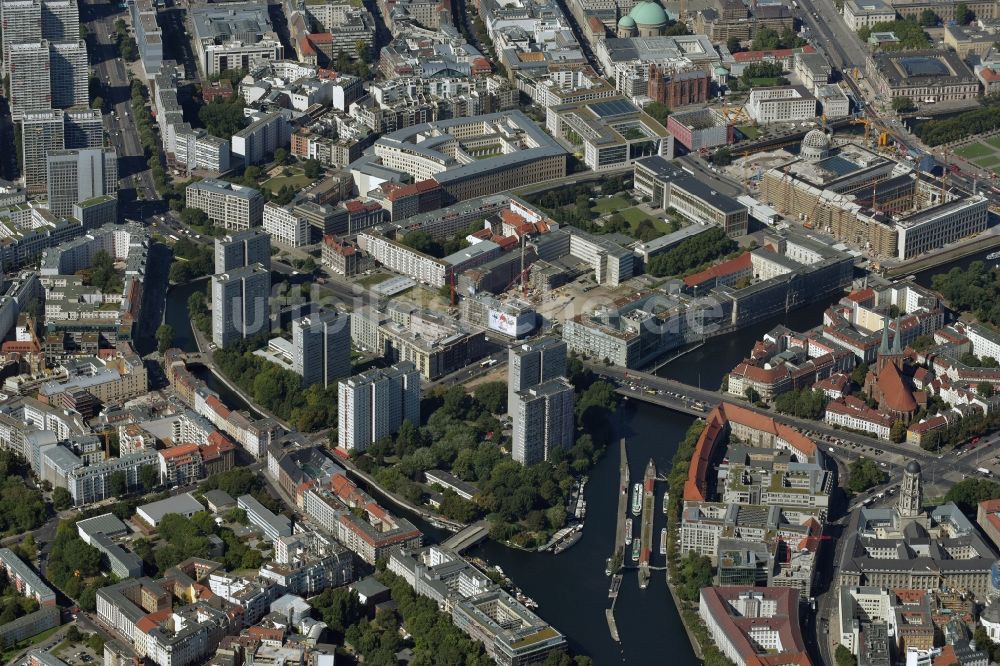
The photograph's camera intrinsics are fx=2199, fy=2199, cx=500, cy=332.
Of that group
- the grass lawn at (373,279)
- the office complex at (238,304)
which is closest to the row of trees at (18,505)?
the office complex at (238,304)

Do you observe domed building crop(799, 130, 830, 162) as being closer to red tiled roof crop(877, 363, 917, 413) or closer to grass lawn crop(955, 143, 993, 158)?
grass lawn crop(955, 143, 993, 158)

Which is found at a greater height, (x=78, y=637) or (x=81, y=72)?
(x=81, y=72)

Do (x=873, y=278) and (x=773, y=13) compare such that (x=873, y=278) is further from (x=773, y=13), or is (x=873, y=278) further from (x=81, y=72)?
(x=81, y=72)

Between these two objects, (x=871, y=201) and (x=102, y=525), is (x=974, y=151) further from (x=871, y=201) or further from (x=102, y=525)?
(x=102, y=525)

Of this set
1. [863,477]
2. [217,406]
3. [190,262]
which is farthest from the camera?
[190,262]

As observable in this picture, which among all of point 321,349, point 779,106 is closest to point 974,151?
point 779,106

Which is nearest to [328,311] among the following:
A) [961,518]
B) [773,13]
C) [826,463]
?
[826,463]
